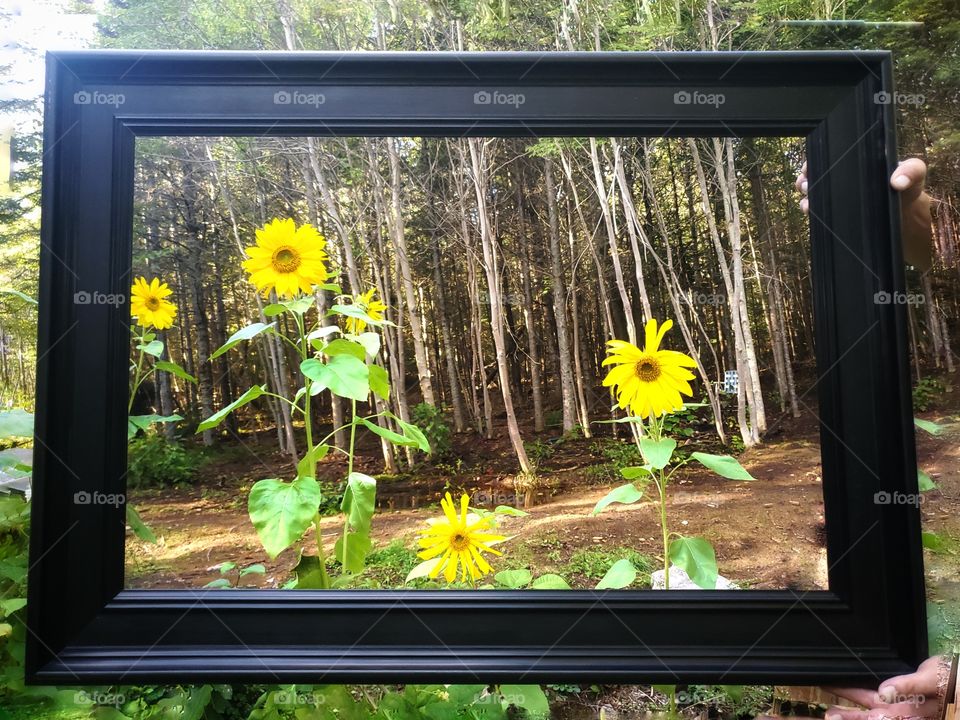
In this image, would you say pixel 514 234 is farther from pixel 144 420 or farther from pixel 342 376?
pixel 144 420

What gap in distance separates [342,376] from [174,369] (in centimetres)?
34

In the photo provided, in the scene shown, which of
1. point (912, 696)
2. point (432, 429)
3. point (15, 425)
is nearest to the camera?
point (912, 696)

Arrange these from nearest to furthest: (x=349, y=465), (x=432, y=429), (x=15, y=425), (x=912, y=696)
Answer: (x=912, y=696), (x=15, y=425), (x=349, y=465), (x=432, y=429)

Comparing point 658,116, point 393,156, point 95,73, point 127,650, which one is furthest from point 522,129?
point 127,650

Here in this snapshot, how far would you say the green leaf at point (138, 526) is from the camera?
0.68 m

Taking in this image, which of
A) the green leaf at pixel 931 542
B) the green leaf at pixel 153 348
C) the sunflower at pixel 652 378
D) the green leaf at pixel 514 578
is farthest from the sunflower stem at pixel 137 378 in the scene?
the green leaf at pixel 931 542

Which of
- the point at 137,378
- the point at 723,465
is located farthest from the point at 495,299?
the point at 137,378

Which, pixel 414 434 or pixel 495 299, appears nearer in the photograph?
pixel 414 434

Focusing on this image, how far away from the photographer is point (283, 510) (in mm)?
625

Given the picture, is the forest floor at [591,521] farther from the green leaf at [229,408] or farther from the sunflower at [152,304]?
the sunflower at [152,304]

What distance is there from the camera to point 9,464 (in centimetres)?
73

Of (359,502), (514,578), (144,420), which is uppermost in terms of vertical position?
(144,420)

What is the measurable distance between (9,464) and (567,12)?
1.21 meters

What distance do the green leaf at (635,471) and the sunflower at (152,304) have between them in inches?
28.4
